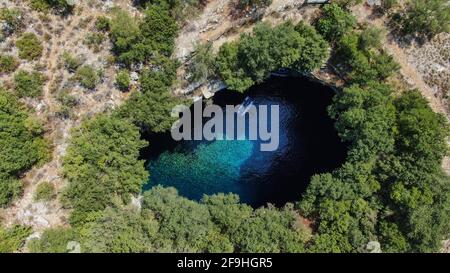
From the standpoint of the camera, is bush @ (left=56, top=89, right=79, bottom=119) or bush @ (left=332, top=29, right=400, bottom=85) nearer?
bush @ (left=332, top=29, right=400, bottom=85)

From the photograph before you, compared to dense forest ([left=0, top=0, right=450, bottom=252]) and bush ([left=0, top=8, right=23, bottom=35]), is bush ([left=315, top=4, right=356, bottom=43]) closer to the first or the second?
dense forest ([left=0, top=0, right=450, bottom=252])

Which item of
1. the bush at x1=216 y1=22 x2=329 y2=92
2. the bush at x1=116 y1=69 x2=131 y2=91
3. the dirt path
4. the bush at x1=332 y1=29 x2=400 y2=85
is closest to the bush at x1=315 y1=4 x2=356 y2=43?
the bush at x1=332 y1=29 x2=400 y2=85

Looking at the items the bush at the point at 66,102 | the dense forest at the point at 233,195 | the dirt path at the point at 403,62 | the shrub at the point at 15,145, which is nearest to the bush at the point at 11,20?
the dense forest at the point at 233,195

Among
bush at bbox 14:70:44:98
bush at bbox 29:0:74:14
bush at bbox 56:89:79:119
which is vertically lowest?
bush at bbox 56:89:79:119

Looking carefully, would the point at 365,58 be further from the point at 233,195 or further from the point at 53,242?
the point at 53,242

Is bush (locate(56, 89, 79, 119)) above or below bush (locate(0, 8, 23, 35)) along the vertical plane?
below

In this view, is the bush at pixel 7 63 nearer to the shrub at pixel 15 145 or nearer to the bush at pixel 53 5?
the shrub at pixel 15 145

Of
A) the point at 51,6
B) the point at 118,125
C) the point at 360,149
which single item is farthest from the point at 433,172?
the point at 51,6
